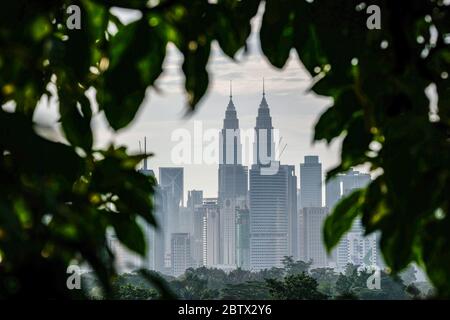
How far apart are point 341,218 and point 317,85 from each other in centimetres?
17

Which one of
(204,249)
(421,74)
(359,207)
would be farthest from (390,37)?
(204,249)

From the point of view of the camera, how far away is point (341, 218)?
946 millimetres

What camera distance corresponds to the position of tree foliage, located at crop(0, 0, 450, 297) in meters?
0.73

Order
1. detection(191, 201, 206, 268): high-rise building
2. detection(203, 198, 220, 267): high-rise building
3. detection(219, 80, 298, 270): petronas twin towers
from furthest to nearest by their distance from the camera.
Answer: detection(191, 201, 206, 268): high-rise building → detection(203, 198, 220, 267): high-rise building → detection(219, 80, 298, 270): petronas twin towers

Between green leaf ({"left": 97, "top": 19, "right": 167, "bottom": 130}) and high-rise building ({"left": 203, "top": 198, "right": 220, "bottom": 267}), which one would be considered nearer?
green leaf ({"left": 97, "top": 19, "right": 167, "bottom": 130})

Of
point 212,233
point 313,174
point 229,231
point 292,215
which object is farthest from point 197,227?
point 313,174

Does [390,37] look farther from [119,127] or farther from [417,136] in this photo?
[119,127]

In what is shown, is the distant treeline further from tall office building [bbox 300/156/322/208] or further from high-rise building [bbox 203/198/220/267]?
high-rise building [bbox 203/198/220/267]

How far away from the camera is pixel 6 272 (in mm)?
471

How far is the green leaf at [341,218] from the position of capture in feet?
3.08

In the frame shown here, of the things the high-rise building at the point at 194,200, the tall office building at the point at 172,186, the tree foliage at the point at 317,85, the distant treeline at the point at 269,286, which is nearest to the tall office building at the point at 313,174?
the tree foliage at the point at 317,85

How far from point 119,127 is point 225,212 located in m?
28.7

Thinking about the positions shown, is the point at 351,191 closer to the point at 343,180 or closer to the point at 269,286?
the point at 343,180

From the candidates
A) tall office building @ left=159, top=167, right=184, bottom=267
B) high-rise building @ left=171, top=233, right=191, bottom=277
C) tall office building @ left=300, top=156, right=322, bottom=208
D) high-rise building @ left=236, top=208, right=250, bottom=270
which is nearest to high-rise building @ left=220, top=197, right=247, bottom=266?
high-rise building @ left=236, top=208, right=250, bottom=270
